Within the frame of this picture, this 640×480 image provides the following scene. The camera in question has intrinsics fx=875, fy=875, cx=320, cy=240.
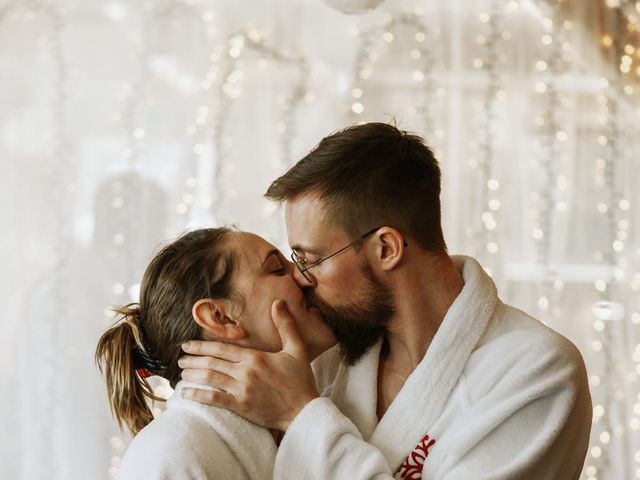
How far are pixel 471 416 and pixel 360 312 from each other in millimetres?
295

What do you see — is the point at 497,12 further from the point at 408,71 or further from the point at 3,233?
the point at 3,233

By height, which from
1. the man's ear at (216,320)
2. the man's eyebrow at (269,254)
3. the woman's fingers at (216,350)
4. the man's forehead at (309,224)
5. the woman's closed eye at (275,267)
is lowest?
the woman's fingers at (216,350)

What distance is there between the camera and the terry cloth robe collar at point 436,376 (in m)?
1.62

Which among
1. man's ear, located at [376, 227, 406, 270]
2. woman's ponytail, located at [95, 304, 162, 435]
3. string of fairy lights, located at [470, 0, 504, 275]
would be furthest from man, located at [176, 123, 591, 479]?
string of fairy lights, located at [470, 0, 504, 275]

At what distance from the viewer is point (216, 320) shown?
1.65 meters

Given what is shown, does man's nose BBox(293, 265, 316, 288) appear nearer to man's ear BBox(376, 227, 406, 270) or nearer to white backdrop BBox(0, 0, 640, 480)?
man's ear BBox(376, 227, 406, 270)

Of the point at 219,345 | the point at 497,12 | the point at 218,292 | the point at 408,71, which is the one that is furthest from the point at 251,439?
the point at 497,12

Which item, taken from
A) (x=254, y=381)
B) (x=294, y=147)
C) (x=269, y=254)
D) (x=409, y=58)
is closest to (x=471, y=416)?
(x=254, y=381)

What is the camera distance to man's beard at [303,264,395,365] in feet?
5.56

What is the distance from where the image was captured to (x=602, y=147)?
3441 mm

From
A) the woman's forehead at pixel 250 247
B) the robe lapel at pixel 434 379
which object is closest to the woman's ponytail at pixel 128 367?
the woman's forehead at pixel 250 247

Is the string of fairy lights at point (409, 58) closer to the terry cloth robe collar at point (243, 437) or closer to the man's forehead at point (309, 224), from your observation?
the man's forehead at point (309, 224)

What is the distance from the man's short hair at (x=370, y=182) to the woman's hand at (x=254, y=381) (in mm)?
290

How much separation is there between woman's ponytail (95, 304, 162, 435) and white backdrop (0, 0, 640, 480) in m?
1.64
